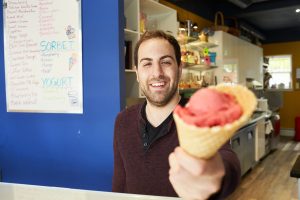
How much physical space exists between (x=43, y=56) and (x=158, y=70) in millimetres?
1379

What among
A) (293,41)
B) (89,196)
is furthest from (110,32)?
(293,41)

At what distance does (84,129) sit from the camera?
229 cm

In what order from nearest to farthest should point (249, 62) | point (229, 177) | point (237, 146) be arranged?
1. point (229, 177)
2. point (237, 146)
3. point (249, 62)

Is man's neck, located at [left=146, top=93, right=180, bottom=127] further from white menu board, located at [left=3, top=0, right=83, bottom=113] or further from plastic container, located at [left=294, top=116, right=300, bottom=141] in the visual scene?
plastic container, located at [left=294, top=116, right=300, bottom=141]

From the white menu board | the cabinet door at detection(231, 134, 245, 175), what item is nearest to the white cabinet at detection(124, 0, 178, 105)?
the white menu board

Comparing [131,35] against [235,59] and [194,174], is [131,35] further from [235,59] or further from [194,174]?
[235,59]

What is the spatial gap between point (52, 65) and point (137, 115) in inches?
45.4

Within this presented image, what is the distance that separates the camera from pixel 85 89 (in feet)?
7.35

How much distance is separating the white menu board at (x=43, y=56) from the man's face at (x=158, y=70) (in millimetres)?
1048

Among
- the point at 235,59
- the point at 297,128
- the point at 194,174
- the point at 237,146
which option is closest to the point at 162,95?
the point at 194,174

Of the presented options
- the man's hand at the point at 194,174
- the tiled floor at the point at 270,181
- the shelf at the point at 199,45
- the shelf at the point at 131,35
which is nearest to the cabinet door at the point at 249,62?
the shelf at the point at 199,45

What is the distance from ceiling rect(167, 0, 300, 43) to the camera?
5.08m

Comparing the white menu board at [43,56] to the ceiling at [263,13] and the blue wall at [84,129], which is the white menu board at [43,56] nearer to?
the blue wall at [84,129]

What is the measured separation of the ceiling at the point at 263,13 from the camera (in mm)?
5078
